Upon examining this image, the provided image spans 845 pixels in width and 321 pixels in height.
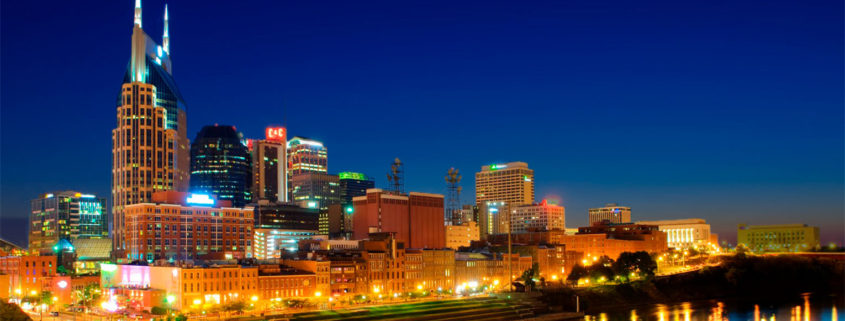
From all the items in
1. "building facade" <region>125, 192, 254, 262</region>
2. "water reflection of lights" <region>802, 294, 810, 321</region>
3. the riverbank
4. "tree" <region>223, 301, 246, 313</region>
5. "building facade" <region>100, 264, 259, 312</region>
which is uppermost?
"building facade" <region>125, 192, 254, 262</region>

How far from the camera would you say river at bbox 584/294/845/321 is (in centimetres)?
12476

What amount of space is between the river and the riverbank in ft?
13.6

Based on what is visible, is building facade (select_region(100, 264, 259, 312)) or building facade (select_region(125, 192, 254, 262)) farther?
building facade (select_region(125, 192, 254, 262))

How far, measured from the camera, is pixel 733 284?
17112 centimetres

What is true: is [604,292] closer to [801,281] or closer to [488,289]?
[488,289]

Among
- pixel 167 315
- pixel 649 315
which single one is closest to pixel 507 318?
pixel 649 315

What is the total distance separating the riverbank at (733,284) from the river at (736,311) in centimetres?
416

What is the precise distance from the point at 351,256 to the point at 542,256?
55.9m

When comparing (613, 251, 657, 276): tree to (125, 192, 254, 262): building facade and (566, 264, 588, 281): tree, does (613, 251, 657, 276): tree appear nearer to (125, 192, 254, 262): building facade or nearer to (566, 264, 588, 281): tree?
(566, 264, 588, 281): tree

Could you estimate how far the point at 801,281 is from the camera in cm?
18050

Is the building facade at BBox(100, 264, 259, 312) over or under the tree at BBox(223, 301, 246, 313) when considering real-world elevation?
over

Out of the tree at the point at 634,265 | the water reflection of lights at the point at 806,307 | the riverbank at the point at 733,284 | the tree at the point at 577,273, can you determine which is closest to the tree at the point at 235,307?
the riverbank at the point at 733,284

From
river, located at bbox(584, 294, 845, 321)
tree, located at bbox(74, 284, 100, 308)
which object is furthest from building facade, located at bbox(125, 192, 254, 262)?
river, located at bbox(584, 294, 845, 321)

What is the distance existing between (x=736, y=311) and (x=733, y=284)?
3750 centimetres
